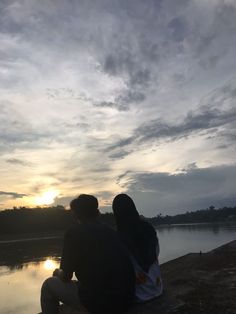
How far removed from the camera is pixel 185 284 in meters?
6.48

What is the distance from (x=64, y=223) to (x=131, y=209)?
360 feet

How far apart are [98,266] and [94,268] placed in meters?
0.05

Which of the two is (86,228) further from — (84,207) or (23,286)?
(23,286)

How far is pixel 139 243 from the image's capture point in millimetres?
4797

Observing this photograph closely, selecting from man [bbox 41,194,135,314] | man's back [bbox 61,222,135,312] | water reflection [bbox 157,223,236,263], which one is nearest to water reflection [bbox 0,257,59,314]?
water reflection [bbox 157,223,236,263]

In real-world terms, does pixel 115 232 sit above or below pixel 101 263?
above

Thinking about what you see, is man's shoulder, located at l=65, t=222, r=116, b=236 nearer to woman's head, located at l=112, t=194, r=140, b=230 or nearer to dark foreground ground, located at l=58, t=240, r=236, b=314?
woman's head, located at l=112, t=194, r=140, b=230

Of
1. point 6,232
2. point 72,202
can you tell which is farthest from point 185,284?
point 6,232

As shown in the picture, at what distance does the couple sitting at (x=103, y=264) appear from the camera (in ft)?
13.9

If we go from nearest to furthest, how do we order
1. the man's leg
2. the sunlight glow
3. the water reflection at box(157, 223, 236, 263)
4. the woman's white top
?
the man's leg < the woman's white top < the sunlight glow < the water reflection at box(157, 223, 236, 263)

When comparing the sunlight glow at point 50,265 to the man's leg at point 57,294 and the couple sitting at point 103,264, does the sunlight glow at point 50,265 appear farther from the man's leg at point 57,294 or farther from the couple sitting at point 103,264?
the couple sitting at point 103,264

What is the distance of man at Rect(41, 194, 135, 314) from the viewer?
4219 millimetres

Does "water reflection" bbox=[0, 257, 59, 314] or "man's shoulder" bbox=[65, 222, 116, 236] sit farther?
"water reflection" bbox=[0, 257, 59, 314]

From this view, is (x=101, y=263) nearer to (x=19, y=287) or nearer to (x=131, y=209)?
(x=131, y=209)
